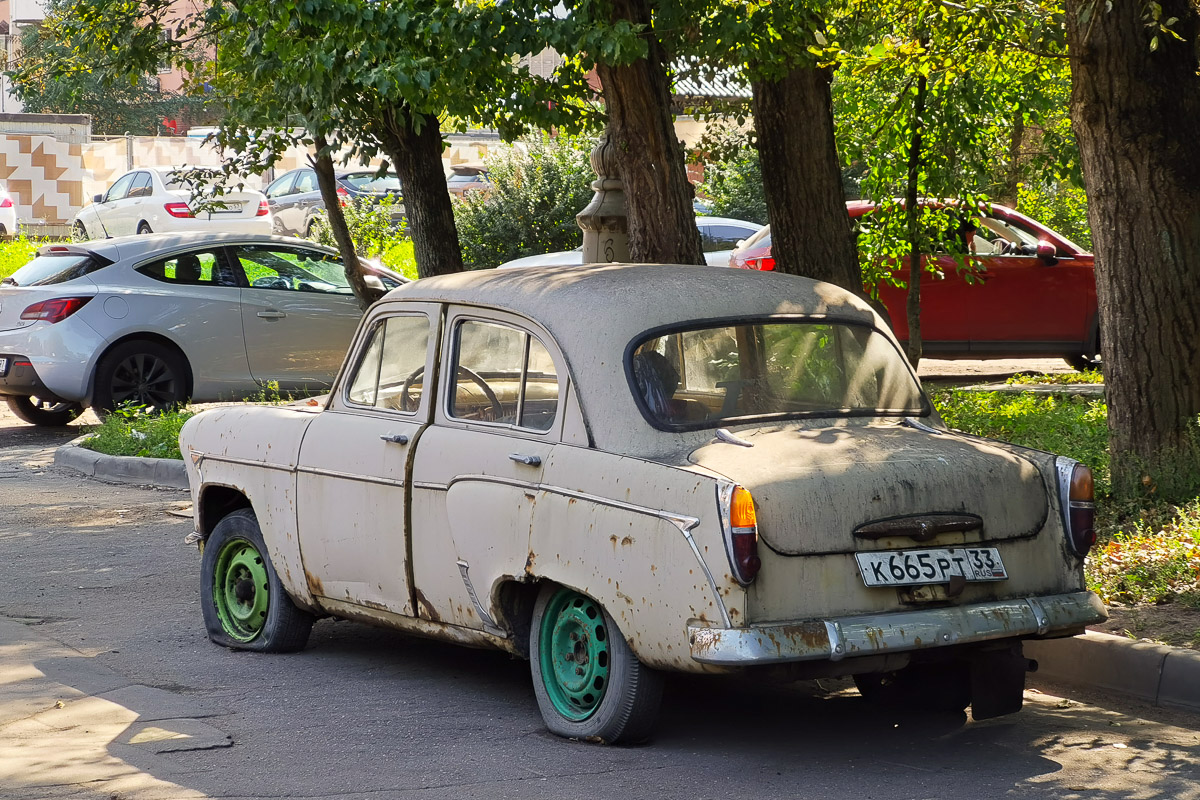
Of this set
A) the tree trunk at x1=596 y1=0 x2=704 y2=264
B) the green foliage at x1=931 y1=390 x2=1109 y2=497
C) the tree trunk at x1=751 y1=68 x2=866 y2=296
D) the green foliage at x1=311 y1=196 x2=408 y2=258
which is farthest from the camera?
the green foliage at x1=311 y1=196 x2=408 y2=258

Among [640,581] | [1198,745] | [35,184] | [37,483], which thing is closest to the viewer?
[640,581]

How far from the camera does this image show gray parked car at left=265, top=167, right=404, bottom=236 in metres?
30.8

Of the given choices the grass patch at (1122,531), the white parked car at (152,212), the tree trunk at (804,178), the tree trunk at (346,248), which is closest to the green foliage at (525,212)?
the white parked car at (152,212)

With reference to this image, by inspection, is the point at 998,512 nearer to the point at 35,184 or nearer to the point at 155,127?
the point at 35,184

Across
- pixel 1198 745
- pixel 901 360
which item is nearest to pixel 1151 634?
pixel 1198 745

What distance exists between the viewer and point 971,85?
40.7 ft

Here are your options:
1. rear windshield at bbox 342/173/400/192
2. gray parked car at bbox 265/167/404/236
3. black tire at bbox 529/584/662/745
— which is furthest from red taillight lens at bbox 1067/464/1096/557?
rear windshield at bbox 342/173/400/192

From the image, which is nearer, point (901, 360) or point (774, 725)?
point (774, 725)

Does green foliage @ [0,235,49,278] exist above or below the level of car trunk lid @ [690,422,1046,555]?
above

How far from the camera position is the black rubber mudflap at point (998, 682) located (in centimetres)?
528

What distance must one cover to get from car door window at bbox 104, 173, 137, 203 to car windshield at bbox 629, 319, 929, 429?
88.7 feet

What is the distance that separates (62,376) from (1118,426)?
8.87m

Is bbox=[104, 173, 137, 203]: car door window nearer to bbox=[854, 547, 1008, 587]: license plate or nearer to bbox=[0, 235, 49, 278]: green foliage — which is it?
bbox=[0, 235, 49, 278]: green foliage

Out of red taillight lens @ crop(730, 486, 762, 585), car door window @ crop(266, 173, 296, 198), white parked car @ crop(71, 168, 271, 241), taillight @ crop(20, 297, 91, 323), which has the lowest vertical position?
red taillight lens @ crop(730, 486, 762, 585)
